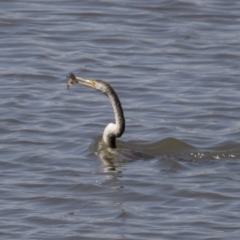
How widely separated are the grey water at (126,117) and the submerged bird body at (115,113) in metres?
0.22

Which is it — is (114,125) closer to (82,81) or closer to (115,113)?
(115,113)

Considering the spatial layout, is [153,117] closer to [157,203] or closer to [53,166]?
[53,166]

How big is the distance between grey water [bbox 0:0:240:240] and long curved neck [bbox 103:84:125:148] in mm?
205

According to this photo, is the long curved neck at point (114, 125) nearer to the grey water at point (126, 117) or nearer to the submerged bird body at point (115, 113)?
the submerged bird body at point (115, 113)

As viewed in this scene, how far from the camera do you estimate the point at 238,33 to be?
56.7 ft

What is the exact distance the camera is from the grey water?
10336mm

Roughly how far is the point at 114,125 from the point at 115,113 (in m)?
0.16

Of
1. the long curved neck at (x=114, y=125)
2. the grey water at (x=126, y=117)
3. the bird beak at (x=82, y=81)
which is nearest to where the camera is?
the grey water at (x=126, y=117)

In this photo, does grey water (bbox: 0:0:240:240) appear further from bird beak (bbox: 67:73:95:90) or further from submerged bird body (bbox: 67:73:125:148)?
bird beak (bbox: 67:73:95:90)

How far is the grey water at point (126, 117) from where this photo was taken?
1034cm

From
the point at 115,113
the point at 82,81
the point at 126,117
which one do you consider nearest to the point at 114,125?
the point at 115,113

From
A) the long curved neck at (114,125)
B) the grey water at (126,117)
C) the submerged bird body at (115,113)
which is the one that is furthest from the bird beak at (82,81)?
the grey water at (126,117)

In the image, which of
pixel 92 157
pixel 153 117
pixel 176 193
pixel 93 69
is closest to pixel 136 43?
pixel 93 69

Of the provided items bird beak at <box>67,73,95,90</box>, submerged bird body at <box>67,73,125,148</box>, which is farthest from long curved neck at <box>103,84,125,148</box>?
bird beak at <box>67,73,95,90</box>
